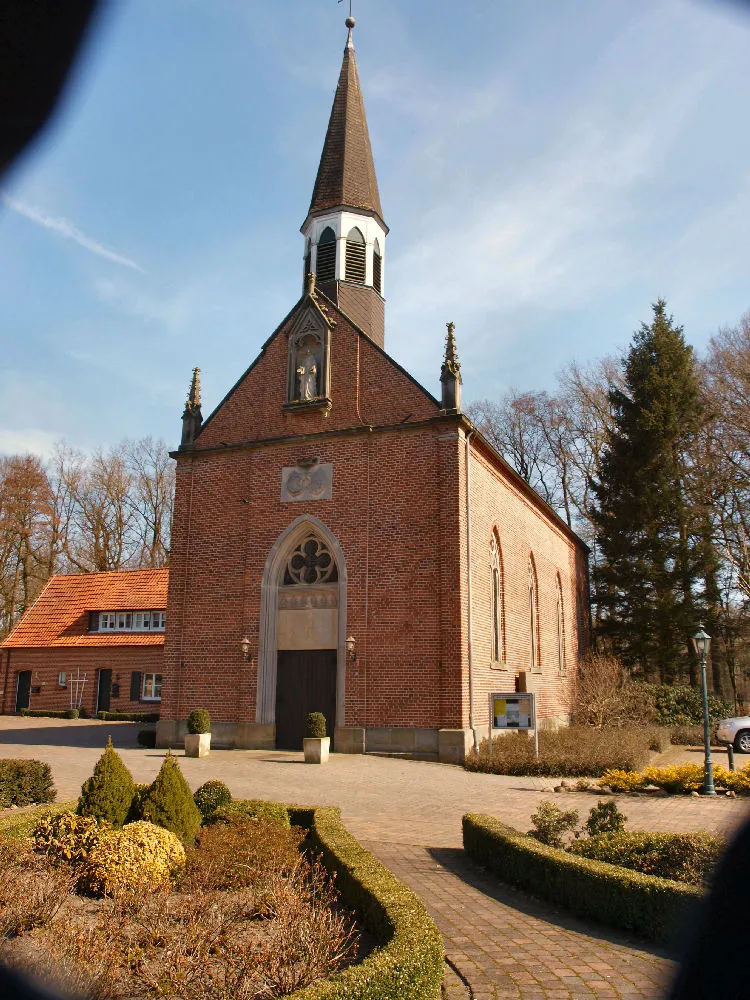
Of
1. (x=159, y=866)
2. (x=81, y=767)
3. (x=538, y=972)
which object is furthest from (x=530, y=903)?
(x=81, y=767)

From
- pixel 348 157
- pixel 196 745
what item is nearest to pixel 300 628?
pixel 196 745

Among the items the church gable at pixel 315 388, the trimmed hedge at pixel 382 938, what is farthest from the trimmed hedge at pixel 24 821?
the church gable at pixel 315 388

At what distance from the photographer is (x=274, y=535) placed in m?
21.2

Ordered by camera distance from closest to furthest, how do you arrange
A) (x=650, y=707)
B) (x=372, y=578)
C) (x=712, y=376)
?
(x=372, y=578) < (x=650, y=707) < (x=712, y=376)

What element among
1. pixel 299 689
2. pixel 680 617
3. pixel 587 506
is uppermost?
pixel 587 506

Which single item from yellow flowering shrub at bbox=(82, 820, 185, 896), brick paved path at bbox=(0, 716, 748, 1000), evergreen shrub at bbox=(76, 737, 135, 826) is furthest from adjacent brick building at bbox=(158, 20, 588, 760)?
yellow flowering shrub at bbox=(82, 820, 185, 896)

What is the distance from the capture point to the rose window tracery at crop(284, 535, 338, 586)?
20625mm

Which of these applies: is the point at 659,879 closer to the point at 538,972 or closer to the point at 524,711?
the point at 538,972

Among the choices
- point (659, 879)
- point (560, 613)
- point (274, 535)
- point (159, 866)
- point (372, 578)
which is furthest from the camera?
point (560, 613)

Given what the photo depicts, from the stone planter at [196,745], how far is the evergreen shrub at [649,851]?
Result: 40.4 ft

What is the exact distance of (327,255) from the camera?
2495 centimetres

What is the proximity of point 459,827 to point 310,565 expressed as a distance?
10.8 metres

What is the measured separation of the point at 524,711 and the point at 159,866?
38.9ft

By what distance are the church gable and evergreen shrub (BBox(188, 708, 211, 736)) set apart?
7684mm
